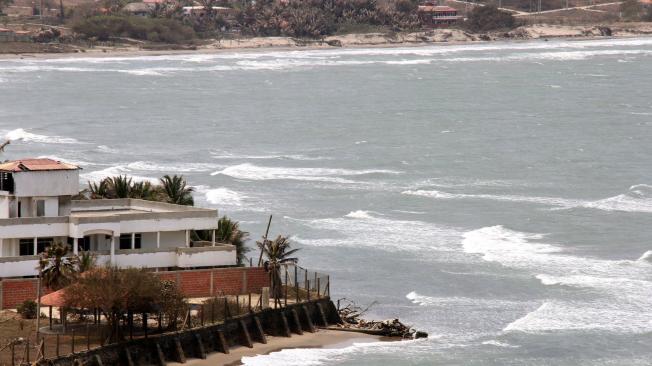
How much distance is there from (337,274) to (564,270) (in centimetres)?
930

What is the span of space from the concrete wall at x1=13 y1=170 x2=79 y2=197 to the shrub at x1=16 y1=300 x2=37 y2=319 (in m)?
5.16

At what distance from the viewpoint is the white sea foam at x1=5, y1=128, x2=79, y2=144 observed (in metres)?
121

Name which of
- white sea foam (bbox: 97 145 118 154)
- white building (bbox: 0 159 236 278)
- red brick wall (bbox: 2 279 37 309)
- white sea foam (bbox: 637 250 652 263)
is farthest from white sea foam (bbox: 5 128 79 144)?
red brick wall (bbox: 2 279 37 309)

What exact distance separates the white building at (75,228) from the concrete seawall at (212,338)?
3.48 m

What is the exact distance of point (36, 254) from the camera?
5725 centimetres

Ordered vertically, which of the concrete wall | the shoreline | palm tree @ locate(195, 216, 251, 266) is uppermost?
the concrete wall

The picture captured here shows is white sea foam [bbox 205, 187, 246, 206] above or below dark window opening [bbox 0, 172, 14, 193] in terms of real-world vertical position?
below

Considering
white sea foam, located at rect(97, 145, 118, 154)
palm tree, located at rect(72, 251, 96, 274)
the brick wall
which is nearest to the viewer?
palm tree, located at rect(72, 251, 96, 274)

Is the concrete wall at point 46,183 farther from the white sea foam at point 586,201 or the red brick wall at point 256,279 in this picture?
the white sea foam at point 586,201

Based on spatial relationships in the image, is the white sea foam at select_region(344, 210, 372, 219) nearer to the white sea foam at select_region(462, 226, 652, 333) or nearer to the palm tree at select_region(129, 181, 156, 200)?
the white sea foam at select_region(462, 226, 652, 333)

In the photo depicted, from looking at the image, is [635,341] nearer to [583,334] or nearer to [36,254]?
[583,334]

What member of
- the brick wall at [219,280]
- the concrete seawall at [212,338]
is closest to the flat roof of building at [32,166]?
the brick wall at [219,280]

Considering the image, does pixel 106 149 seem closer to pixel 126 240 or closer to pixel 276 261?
pixel 126 240

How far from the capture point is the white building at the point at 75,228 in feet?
188
